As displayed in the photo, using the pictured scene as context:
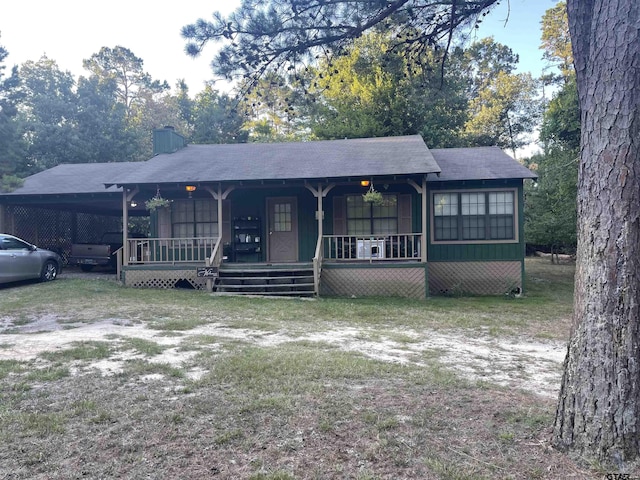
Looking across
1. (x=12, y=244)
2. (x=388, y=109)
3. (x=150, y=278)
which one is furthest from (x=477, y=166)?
(x=12, y=244)

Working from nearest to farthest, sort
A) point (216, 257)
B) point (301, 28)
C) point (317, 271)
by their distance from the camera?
point (301, 28)
point (317, 271)
point (216, 257)

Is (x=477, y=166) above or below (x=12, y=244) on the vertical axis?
above

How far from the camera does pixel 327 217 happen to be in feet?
44.1

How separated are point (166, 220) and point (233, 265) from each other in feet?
11.4

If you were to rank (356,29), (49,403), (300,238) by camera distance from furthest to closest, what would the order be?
(300,238), (356,29), (49,403)

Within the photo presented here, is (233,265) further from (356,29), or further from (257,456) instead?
(257,456)

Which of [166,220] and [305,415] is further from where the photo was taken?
[166,220]

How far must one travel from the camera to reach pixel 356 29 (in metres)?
5.34

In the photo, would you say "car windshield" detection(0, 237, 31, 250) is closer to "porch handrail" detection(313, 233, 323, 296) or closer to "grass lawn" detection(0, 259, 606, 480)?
"grass lawn" detection(0, 259, 606, 480)

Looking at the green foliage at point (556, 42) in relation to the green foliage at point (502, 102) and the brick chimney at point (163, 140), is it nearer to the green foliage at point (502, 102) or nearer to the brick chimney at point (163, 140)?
the green foliage at point (502, 102)

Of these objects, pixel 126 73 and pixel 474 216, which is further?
pixel 126 73

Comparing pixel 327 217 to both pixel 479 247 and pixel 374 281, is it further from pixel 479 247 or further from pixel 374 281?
pixel 479 247

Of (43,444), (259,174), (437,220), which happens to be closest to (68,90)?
(259,174)

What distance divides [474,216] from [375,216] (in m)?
2.89
